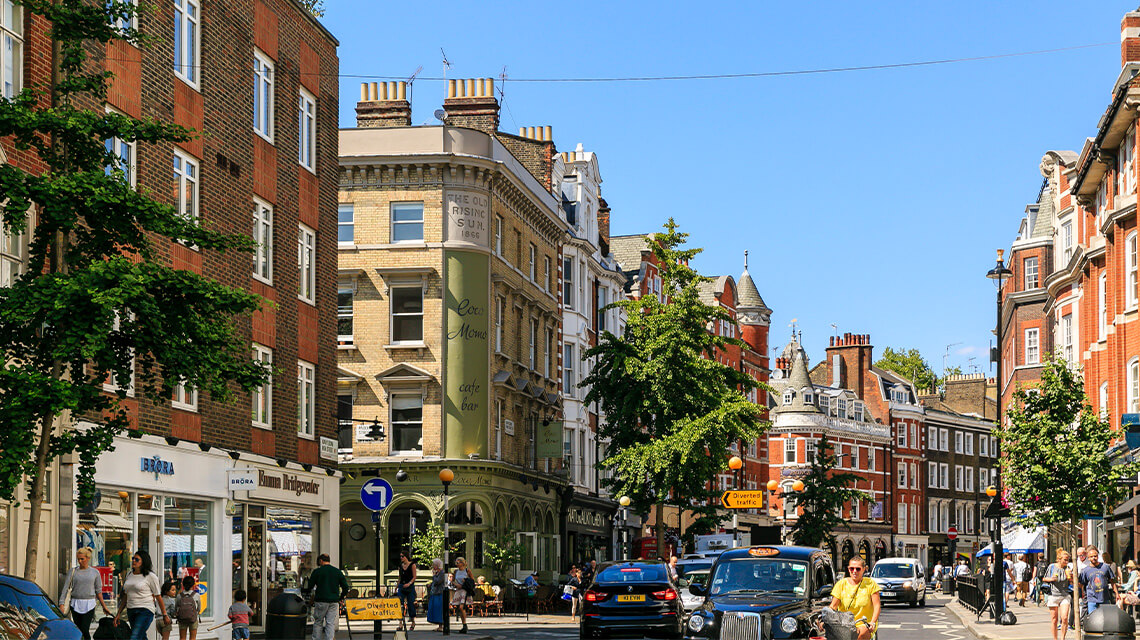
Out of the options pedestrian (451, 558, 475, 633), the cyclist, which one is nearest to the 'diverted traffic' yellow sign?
pedestrian (451, 558, 475, 633)

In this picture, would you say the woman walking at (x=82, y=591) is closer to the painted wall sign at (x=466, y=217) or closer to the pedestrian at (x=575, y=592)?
the pedestrian at (x=575, y=592)

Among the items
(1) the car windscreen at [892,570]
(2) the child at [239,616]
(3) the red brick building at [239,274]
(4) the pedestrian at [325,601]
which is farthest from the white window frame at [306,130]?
A: (1) the car windscreen at [892,570]

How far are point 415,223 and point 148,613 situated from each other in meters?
28.4

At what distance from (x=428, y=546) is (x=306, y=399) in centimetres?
1229

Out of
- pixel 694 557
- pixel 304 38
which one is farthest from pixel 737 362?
pixel 304 38

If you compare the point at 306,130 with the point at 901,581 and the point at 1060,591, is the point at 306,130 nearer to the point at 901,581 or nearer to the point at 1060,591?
the point at 1060,591

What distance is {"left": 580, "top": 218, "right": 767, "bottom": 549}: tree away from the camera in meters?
49.4

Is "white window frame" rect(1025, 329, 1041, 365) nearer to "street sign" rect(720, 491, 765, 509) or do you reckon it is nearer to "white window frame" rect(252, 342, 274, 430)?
"street sign" rect(720, 491, 765, 509)

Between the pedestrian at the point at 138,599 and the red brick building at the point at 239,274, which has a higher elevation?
the red brick building at the point at 239,274

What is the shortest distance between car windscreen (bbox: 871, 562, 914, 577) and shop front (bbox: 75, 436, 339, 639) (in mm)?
24024

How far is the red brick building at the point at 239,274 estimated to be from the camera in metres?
24.8

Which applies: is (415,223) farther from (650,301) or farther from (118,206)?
(118,206)

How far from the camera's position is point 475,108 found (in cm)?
5372

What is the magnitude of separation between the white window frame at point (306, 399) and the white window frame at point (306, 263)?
1564 millimetres
